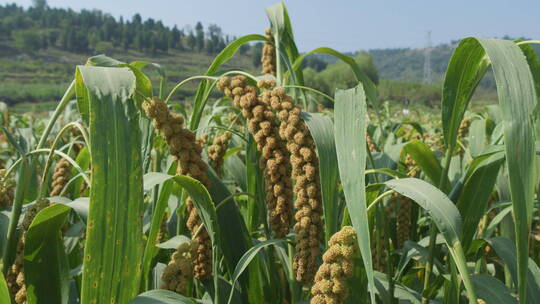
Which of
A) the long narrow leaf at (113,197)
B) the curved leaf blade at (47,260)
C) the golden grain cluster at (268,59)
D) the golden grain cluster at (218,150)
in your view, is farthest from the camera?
the golden grain cluster at (268,59)

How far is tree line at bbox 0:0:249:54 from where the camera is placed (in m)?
88.9

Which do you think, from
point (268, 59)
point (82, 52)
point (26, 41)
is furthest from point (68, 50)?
point (268, 59)

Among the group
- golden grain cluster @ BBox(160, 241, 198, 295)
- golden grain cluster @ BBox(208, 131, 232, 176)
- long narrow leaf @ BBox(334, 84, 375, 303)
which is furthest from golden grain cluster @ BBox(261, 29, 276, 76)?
golden grain cluster @ BBox(160, 241, 198, 295)

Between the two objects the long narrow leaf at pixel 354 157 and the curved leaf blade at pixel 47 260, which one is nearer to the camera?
the long narrow leaf at pixel 354 157

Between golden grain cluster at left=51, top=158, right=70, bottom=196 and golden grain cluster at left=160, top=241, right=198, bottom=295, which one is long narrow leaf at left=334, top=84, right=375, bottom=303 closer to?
golden grain cluster at left=160, top=241, right=198, bottom=295

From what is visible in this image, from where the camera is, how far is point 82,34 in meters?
92.1

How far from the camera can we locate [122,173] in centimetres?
80

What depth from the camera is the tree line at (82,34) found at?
292ft

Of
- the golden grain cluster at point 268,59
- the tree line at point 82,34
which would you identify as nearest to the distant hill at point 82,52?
the tree line at point 82,34

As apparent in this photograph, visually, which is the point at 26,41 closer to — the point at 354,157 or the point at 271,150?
the point at 271,150

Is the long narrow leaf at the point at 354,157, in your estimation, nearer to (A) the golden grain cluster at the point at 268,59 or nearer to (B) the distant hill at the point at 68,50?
(A) the golden grain cluster at the point at 268,59

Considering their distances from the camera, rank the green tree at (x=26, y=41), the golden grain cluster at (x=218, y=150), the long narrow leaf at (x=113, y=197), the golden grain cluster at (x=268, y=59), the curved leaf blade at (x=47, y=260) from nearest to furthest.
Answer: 1. the long narrow leaf at (x=113, y=197)
2. the curved leaf blade at (x=47, y=260)
3. the golden grain cluster at (x=218, y=150)
4. the golden grain cluster at (x=268, y=59)
5. the green tree at (x=26, y=41)

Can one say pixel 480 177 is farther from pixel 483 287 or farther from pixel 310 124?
pixel 310 124

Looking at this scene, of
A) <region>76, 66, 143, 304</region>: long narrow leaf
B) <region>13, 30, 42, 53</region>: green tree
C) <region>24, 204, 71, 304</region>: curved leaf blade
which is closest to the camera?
<region>76, 66, 143, 304</region>: long narrow leaf
